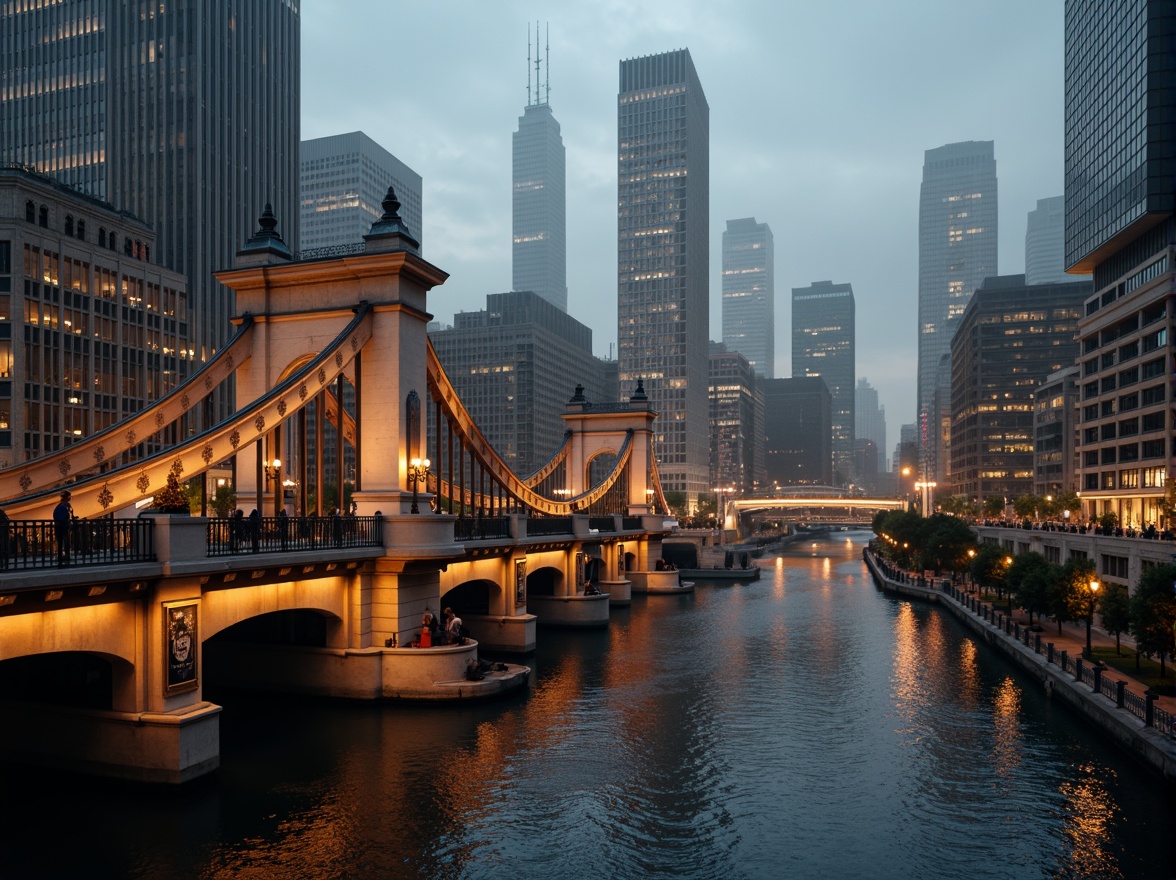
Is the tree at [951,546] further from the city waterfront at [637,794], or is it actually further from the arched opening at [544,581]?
the city waterfront at [637,794]

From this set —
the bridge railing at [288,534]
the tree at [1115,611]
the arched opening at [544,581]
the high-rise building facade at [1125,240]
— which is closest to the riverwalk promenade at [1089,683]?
the tree at [1115,611]

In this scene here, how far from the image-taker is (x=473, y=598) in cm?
4684

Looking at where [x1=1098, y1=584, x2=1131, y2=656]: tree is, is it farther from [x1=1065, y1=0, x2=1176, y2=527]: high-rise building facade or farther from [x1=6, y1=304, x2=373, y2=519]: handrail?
[x1=1065, y1=0, x2=1176, y2=527]: high-rise building facade

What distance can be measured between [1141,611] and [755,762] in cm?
1496

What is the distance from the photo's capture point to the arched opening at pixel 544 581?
54938 millimetres

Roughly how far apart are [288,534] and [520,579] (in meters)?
18.0

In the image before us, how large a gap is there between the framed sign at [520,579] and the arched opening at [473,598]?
1094 mm

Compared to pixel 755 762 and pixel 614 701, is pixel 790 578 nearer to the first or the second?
pixel 614 701

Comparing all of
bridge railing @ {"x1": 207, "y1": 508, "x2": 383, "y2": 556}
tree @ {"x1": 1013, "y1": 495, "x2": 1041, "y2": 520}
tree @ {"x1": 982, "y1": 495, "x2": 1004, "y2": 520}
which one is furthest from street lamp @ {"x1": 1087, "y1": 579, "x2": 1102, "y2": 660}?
tree @ {"x1": 982, "y1": 495, "x2": 1004, "y2": 520}

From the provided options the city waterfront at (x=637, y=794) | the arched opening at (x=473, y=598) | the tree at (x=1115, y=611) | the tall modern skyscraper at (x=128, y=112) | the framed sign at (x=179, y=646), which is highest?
the tall modern skyscraper at (x=128, y=112)

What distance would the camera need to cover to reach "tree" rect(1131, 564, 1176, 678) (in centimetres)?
3047

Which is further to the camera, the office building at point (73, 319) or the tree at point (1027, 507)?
the tree at point (1027, 507)

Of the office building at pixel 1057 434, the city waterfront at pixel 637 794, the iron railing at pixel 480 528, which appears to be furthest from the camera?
the office building at pixel 1057 434

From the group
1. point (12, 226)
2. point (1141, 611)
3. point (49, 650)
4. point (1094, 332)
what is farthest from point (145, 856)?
point (1094, 332)
